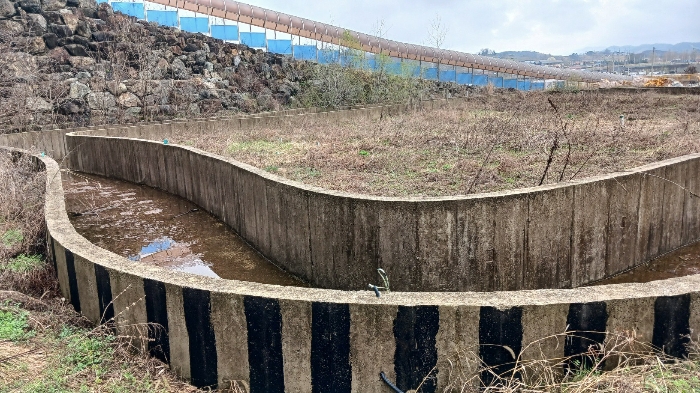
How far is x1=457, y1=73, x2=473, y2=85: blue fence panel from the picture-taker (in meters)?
40.8

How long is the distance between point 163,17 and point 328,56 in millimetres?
9223

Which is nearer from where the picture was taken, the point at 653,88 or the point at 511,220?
the point at 511,220

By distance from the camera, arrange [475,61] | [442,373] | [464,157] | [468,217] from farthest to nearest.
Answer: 1. [475,61]
2. [464,157]
3. [468,217]
4. [442,373]

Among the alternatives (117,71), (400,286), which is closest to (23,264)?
(400,286)

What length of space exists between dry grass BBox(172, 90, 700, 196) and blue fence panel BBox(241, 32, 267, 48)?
15004 mm

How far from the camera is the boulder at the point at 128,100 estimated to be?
27656mm

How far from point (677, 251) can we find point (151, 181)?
11.6 m

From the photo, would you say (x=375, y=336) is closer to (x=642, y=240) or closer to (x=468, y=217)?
(x=468, y=217)

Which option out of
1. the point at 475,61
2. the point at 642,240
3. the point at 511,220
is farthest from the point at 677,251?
the point at 475,61

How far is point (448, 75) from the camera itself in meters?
40.0

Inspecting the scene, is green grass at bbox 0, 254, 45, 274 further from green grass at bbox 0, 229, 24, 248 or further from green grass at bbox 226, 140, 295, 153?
green grass at bbox 226, 140, 295, 153

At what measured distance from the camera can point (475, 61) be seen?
49094 millimetres

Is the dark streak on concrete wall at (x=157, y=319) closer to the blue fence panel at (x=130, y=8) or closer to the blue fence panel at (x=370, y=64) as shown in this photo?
the blue fence panel at (x=370, y=64)

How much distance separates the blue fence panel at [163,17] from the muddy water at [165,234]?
20.8 metres
